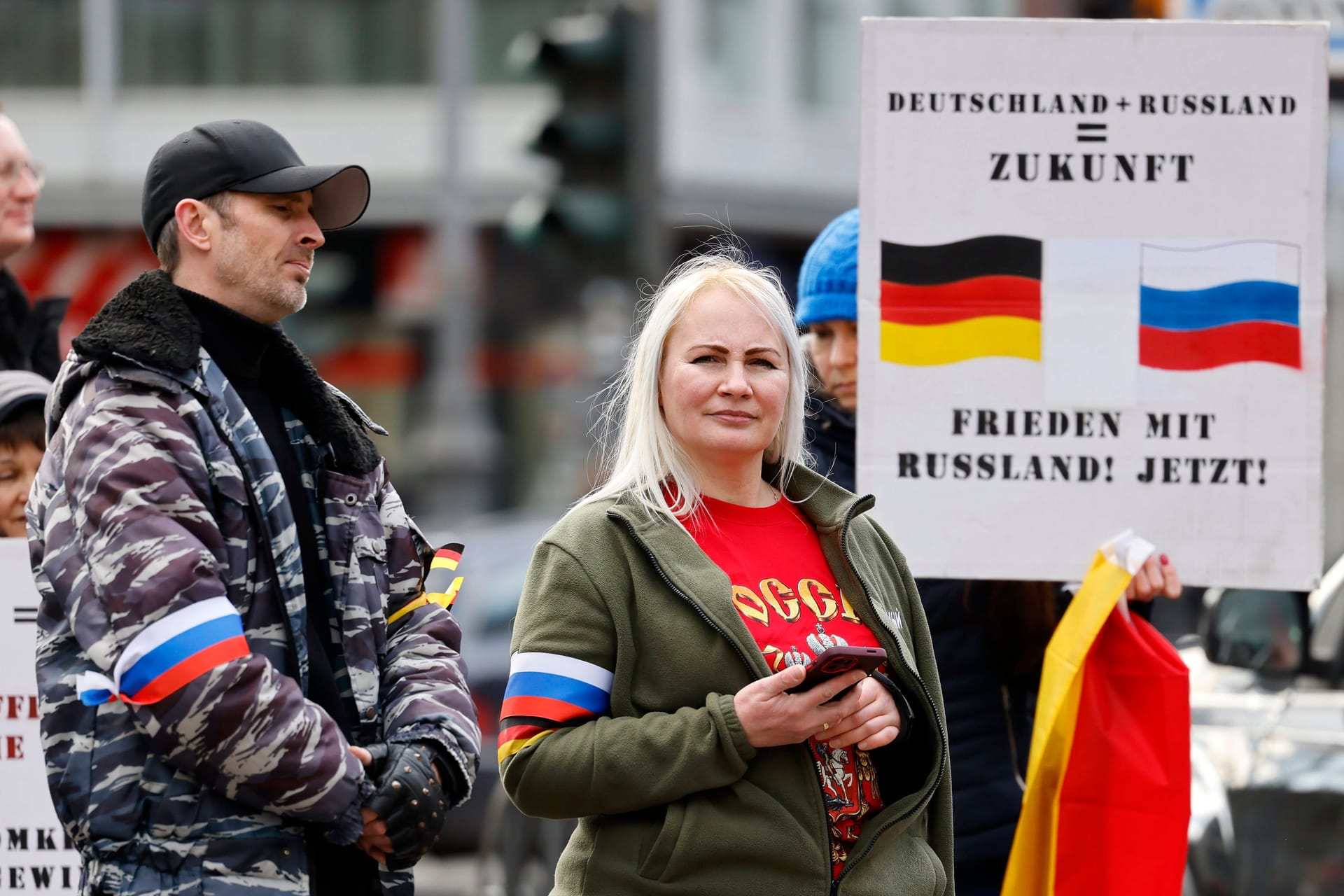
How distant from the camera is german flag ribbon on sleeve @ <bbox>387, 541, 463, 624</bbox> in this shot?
339 centimetres

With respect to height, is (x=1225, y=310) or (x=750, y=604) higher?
(x=1225, y=310)

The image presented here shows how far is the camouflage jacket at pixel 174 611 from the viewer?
8.92ft

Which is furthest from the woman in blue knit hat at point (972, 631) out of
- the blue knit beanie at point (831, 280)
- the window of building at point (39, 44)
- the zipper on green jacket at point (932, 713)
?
the window of building at point (39, 44)

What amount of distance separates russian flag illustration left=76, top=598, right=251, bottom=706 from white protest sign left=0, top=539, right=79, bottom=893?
4.00 ft

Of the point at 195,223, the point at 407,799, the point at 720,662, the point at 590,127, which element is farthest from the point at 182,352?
the point at 590,127

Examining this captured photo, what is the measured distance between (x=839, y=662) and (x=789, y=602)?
30 cm

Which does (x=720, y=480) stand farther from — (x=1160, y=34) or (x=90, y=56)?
(x=90, y=56)

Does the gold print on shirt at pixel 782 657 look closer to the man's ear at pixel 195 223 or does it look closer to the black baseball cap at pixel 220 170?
the black baseball cap at pixel 220 170

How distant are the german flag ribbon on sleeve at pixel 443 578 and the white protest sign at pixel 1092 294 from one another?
0.94m

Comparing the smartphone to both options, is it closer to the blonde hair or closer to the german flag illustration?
the blonde hair

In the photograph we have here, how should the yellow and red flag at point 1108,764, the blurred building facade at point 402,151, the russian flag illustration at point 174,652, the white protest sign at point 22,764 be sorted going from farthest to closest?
the blurred building facade at point 402,151 → the white protest sign at point 22,764 → the yellow and red flag at point 1108,764 → the russian flag illustration at point 174,652

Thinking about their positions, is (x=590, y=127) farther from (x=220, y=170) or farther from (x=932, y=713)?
(x=932, y=713)

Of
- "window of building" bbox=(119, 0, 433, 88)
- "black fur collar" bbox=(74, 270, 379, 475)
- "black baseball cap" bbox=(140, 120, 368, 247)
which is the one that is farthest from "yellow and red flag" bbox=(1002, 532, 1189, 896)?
"window of building" bbox=(119, 0, 433, 88)

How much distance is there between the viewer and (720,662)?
9.86 ft
